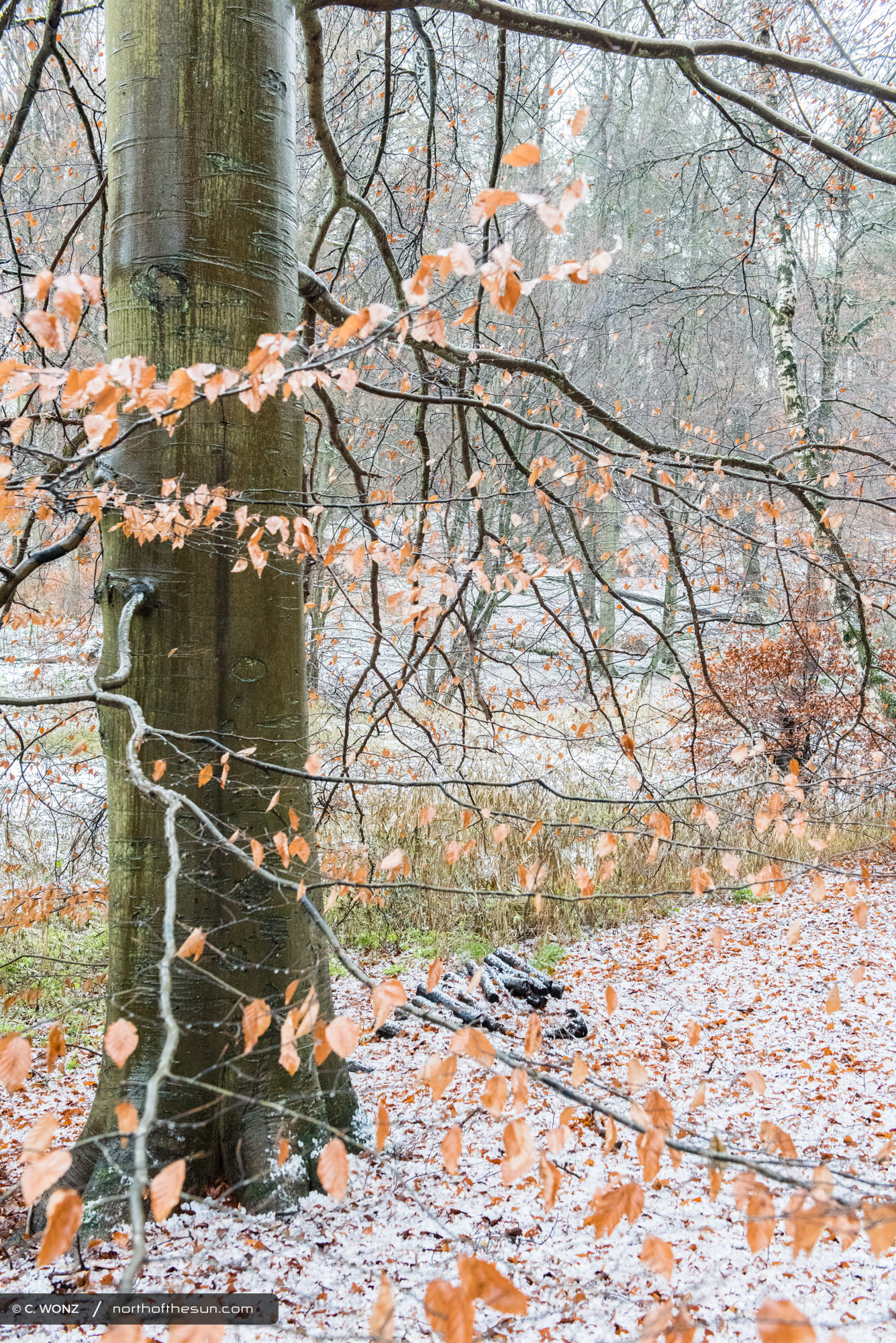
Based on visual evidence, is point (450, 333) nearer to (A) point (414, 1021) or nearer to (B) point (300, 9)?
(B) point (300, 9)

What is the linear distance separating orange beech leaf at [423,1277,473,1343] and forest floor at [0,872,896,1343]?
0.07m

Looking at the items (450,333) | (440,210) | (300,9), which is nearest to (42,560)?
(300,9)

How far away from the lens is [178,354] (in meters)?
2.02

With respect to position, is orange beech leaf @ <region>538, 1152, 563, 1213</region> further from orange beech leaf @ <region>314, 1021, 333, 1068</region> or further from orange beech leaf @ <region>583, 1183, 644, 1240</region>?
orange beech leaf @ <region>314, 1021, 333, 1068</region>

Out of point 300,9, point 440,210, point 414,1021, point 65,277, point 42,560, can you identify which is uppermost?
point 440,210

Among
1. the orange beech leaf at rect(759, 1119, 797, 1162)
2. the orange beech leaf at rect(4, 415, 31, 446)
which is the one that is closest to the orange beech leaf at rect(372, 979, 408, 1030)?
the orange beech leaf at rect(759, 1119, 797, 1162)

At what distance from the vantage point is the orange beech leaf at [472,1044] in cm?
98

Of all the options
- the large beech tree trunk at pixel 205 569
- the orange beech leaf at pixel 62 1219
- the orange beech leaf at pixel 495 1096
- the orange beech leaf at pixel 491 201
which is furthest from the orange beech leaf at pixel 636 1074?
the orange beech leaf at pixel 491 201

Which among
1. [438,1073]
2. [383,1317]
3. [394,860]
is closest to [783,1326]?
[383,1317]

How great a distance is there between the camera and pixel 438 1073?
111 centimetres

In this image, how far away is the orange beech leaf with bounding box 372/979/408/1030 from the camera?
104 centimetres

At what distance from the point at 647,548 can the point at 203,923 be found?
1252 cm

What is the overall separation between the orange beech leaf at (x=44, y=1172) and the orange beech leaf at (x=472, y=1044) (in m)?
0.43

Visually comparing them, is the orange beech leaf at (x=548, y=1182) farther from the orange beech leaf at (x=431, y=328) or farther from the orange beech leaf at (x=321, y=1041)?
the orange beech leaf at (x=431, y=328)
